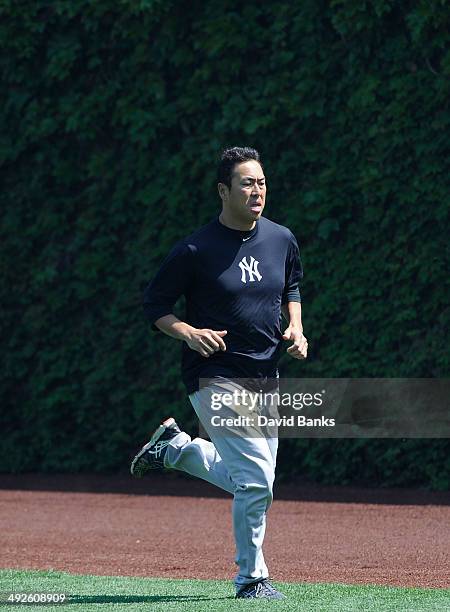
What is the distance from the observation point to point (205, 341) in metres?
5.34

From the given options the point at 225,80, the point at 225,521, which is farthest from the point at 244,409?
the point at 225,80

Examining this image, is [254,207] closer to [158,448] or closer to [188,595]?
[158,448]

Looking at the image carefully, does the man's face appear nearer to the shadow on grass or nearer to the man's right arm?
the man's right arm

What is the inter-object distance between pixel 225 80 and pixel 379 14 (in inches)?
58.6

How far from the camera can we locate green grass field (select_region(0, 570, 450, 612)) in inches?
201

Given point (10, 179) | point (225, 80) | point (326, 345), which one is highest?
point (225, 80)

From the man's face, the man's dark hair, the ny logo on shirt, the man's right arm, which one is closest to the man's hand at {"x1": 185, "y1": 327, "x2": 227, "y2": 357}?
the man's right arm

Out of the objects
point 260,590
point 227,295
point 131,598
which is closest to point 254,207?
point 227,295

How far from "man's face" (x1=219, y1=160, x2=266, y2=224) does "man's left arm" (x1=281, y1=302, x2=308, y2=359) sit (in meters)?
0.49

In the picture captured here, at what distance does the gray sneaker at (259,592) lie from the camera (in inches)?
209

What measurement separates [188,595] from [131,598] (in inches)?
9.9

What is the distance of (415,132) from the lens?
912cm

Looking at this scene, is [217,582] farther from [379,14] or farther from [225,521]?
[379,14]

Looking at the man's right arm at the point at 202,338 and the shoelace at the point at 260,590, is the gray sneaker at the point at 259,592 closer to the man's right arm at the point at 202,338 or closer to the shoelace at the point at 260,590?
the shoelace at the point at 260,590
